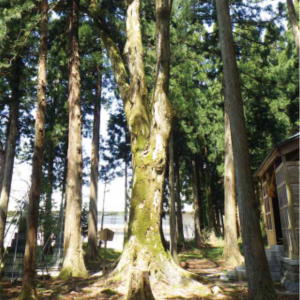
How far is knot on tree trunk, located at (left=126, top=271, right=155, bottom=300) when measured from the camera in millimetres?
5002

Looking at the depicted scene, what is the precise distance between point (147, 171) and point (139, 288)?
283 cm

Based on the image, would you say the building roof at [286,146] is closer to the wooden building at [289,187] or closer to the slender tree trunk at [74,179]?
the wooden building at [289,187]

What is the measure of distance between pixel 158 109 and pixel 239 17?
8.16 m

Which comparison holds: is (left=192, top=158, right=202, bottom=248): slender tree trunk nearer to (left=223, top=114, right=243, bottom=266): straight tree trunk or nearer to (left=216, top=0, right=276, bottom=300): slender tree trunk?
(left=223, top=114, right=243, bottom=266): straight tree trunk

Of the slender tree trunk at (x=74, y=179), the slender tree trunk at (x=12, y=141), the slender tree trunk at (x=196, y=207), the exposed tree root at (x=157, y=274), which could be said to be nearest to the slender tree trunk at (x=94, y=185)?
the slender tree trunk at (x=12, y=141)

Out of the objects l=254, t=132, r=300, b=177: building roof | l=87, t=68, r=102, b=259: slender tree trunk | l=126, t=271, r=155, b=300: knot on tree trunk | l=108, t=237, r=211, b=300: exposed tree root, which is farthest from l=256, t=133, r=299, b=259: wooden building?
l=87, t=68, r=102, b=259: slender tree trunk

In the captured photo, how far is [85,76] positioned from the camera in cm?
1784

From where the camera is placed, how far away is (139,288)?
5074mm

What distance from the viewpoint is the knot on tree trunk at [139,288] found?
16.4ft

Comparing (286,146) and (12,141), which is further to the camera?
(12,141)

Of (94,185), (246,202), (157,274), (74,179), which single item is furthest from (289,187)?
(94,185)

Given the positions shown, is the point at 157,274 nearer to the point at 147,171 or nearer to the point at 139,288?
the point at 139,288

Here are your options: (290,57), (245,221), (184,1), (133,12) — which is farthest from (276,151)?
(290,57)

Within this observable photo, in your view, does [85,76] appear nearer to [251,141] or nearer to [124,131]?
[124,131]
